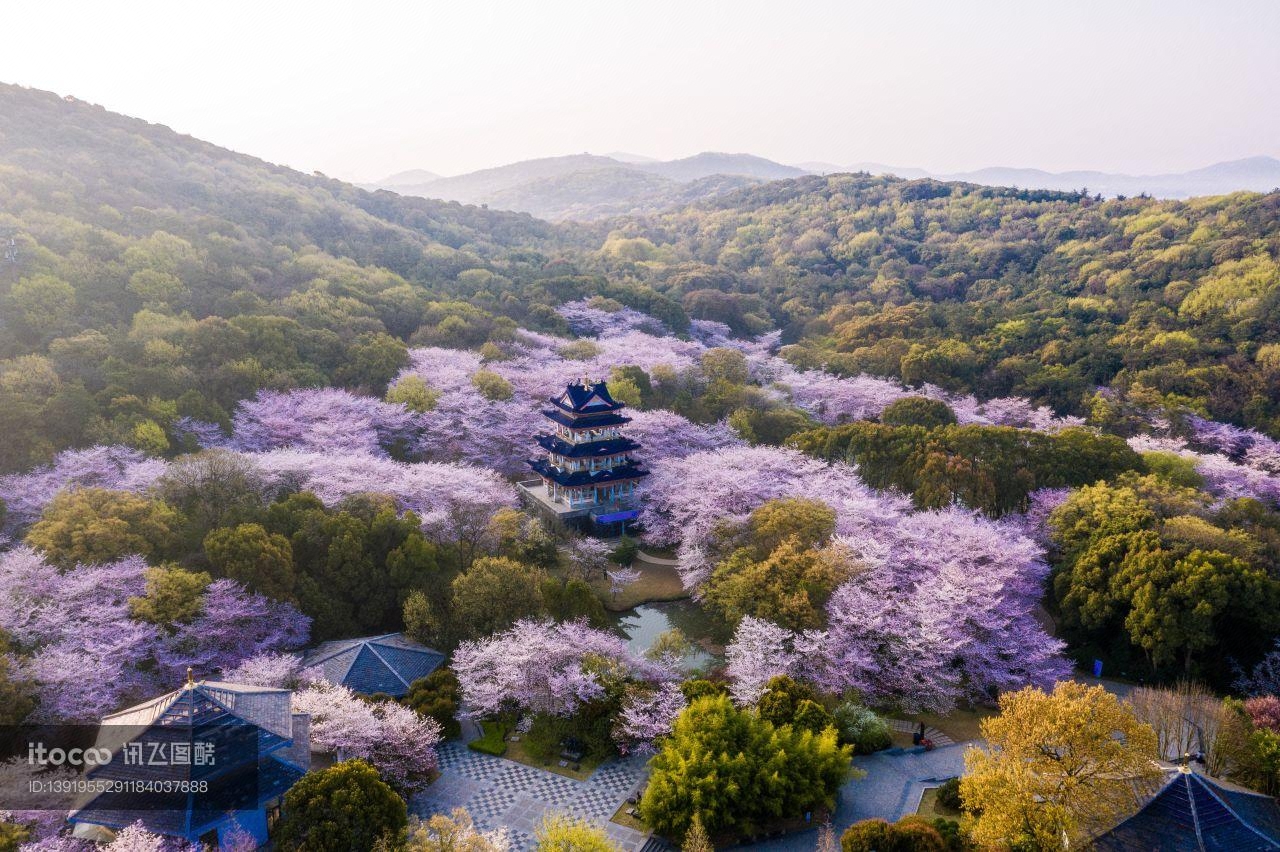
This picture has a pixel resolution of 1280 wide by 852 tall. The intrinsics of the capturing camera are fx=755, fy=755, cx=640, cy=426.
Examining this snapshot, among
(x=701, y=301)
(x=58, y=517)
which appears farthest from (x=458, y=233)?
(x=58, y=517)

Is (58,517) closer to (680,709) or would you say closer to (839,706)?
(680,709)

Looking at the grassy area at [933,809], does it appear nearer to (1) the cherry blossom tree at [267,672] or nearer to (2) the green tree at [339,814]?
(2) the green tree at [339,814]

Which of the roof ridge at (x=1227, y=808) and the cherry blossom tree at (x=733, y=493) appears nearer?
the roof ridge at (x=1227, y=808)

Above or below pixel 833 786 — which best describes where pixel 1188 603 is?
above

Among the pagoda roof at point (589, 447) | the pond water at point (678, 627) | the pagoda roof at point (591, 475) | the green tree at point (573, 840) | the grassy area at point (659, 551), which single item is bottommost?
the pond water at point (678, 627)

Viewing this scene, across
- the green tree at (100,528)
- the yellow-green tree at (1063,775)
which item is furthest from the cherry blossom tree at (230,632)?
the yellow-green tree at (1063,775)
